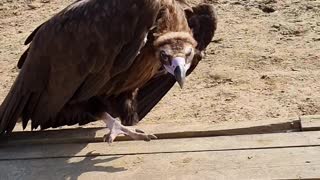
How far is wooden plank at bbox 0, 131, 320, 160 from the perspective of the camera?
11.5ft

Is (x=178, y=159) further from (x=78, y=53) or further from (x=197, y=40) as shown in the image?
(x=197, y=40)

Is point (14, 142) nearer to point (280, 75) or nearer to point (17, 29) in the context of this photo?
point (280, 75)

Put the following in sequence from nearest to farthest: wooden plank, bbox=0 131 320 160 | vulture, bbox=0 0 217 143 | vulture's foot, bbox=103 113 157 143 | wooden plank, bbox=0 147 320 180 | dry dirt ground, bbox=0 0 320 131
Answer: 1. wooden plank, bbox=0 147 320 180
2. wooden plank, bbox=0 131 320 160
3. vulture's foot, bbox=103 113 157 143
4. vulture, bbox=0 0 217 143
5. dry dirt ground, bbox=0 0 320 131

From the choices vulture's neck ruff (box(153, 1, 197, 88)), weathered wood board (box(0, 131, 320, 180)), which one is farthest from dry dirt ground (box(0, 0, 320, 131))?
weathered wood board (box(0, 131, 320, 180))

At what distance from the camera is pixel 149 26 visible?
12.7 feet

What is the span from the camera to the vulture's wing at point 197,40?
438 cm

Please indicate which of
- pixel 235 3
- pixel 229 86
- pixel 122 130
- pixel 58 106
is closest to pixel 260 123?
pixel 122 130

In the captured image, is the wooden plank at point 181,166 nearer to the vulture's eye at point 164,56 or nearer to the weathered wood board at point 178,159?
the weathered wood board at point 178,159

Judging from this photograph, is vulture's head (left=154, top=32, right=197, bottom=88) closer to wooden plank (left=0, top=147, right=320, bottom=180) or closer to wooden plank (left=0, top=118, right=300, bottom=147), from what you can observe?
wooden plank (left=0, top=118, right=300, bottom=147)

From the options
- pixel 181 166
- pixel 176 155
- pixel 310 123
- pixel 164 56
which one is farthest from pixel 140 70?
pixel 310 123

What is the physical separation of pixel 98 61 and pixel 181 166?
0.83m

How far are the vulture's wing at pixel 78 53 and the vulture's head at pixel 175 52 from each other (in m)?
0.13

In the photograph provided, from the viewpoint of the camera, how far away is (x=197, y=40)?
4371mm

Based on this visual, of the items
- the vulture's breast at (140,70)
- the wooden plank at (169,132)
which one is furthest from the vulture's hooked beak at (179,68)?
the wooden plank at (169,132)
